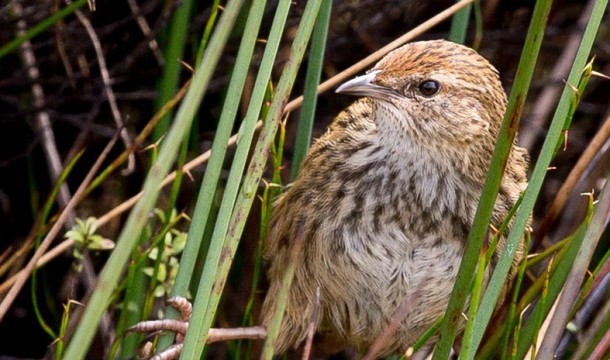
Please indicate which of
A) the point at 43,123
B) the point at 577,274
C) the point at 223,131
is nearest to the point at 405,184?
the point at 577,274

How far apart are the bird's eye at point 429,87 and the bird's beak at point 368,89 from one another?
0.08m

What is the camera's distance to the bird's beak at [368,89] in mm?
2650

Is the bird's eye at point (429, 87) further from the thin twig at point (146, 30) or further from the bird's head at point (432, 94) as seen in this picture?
the thin twig at point (146, 30)

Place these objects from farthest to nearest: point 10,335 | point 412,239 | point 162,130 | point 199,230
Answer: point 10,335
point 162,130
point 412,239
point 199,230

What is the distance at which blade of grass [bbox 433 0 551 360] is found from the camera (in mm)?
1621

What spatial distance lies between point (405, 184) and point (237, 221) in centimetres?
100

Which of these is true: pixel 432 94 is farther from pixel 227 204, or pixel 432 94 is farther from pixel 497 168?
pixel 227 204

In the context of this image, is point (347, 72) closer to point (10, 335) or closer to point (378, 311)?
point (378, 311)

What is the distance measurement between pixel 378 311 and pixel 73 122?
1618 millimetres

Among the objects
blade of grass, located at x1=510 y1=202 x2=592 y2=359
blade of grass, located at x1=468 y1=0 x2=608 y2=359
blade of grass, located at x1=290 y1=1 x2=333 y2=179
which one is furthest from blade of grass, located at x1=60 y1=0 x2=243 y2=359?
blade of grass, located at x1=290 y1=1 x2=333 y2=179

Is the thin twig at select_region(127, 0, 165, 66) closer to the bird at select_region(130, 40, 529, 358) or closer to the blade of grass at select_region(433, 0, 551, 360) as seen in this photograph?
the bird at select_region(130, 40, 529, 358)

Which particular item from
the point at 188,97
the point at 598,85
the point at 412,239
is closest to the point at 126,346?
the point at 412,239

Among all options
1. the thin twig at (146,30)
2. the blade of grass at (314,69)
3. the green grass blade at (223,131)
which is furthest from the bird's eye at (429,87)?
the thin twig at (146,30)

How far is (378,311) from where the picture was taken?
2.91 m
